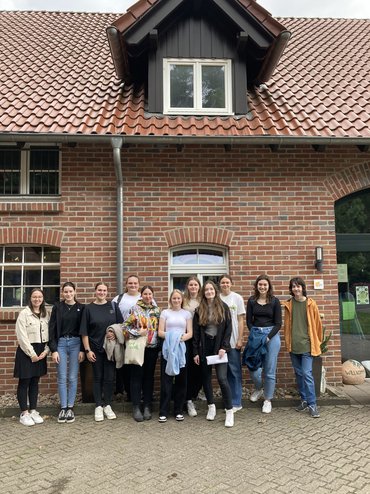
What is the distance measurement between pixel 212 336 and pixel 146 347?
849 mm

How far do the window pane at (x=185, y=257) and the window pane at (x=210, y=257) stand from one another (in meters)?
0.11

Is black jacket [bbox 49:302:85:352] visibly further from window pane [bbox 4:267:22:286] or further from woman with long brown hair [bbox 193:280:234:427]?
woman with long brown hair [bbox 193:280:234:427]

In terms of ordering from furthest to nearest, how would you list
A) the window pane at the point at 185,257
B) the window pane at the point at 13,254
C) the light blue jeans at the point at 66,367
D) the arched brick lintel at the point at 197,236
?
the window pane at the point at 185,257 → the window pane at the point at 13,254 → the arched brick lintel at the point at 197,236 → the light blue jeans at the point at 66,367

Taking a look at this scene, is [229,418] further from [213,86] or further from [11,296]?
[213,86]

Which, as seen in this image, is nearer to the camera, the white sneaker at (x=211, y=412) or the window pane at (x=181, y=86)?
the white sneaker at (x=211, y=412)

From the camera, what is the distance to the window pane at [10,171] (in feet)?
21.7

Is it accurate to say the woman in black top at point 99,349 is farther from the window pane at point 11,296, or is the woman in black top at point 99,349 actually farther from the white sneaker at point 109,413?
the window pane at point 11,296

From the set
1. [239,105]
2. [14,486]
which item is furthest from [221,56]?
[14,486]

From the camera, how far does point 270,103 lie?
7109mm

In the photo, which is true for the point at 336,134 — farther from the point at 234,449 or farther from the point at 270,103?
the point at 234,449

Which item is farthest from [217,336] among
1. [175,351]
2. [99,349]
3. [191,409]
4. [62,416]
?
[62,416]

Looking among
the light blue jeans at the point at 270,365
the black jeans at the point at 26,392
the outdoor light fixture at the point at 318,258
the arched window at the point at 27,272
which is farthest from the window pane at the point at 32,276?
the outdoor light fixture at the point at 318,258

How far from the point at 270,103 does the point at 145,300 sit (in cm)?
409

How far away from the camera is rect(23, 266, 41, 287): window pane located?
6.51 m
